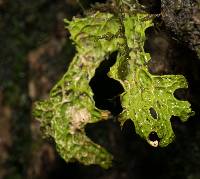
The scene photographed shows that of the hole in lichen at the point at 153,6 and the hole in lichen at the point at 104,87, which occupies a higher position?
the hole in lichen at the point at 153,6

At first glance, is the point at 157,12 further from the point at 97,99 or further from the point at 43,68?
the point at 43,68

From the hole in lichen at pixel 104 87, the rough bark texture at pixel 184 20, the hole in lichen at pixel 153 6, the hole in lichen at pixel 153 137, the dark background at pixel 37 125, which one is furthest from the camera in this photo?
the dark background at pixel 37 125

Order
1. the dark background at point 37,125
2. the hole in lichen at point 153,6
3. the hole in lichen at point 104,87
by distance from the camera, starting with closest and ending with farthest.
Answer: the hole in lichen at point 153,6 → the hole in lichen at point 104,87 → the dark background at point 37,125

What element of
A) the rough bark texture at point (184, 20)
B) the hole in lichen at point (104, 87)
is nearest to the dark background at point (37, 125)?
the hole in lichen at point (104, 87)

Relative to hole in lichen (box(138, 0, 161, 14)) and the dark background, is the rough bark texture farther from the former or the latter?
the dark background

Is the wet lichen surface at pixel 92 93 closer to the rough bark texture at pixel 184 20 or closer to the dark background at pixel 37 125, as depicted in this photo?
the rough bark texture at pixel 184 20

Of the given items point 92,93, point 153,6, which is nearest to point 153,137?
point 92,93

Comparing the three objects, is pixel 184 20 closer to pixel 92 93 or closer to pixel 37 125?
pixel 92 93

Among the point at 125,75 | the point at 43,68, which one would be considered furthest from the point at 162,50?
the point at 43,68
